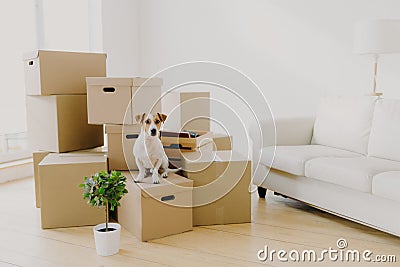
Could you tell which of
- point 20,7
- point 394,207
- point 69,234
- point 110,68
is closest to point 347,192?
point 394,207

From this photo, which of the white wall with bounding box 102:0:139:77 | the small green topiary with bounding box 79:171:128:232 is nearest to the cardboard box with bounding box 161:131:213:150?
the small green topiary with bounding box 79:171:128:232

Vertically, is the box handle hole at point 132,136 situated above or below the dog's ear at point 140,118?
below

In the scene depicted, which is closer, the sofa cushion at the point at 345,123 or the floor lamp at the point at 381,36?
the sofa cushion at the point at 345,123

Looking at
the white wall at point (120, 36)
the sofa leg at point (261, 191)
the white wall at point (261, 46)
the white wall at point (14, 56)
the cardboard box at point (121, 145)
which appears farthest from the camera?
the white wall at point (120, 36)

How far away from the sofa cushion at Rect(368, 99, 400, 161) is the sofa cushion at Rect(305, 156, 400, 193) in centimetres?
7

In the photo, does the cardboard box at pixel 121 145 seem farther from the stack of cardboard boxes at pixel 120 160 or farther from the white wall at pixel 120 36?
the white wall at pixel 120 36

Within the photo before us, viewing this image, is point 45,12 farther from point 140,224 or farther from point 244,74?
point 140,224

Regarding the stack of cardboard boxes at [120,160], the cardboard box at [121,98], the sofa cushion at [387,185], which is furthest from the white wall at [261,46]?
the sofa cushion at [387,185]

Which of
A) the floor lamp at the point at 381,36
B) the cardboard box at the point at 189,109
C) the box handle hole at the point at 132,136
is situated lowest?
the box handle hole at the point at 132,136

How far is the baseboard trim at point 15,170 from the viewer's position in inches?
149

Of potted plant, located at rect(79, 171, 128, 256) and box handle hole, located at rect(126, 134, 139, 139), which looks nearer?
potted plant, located at rect(79, 171, 128, 256)

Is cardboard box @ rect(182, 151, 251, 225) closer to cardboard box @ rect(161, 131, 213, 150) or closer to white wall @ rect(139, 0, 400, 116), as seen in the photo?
cardboard box @ rect(161, 131, 213, 150)

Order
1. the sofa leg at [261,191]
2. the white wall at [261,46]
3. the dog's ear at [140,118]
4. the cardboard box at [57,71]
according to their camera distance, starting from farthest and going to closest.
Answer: the white wall at [261,46] → the sofa leg at [261,191] → the cardboard box at [57,71] → the dog's ear at [140,118]

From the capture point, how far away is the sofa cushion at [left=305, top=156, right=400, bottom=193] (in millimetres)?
2391
